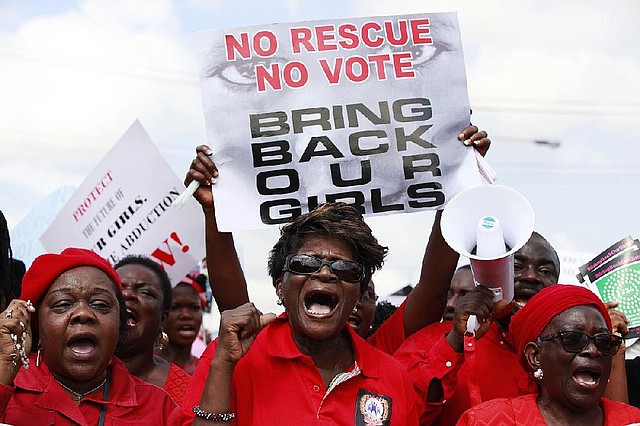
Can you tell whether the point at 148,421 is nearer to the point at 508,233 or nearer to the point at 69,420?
the point at 69,420

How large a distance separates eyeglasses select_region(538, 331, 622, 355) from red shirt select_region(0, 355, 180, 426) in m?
1.59

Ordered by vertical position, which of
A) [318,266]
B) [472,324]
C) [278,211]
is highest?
[278,211]

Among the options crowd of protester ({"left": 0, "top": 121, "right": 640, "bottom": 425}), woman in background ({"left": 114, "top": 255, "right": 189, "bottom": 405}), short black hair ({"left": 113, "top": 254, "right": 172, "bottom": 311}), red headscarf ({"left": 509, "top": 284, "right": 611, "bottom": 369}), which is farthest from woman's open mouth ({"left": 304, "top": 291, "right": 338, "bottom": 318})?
short black hair ({"left": 113, "top": 254, "right": 172, "bottom": 311})

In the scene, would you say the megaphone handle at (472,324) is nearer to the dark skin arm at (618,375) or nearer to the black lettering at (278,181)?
the dark skin arm at (618,375)

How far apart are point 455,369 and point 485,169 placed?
3.43 feet

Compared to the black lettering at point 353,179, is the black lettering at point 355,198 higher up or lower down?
lower down

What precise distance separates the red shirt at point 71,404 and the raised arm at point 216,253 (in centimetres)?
62

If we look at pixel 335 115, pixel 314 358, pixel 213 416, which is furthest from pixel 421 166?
pixel 213 416

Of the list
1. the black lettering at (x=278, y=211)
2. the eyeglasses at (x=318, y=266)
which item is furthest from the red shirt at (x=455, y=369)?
the black lettering at (x=278, y=211)

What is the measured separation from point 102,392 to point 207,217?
3.29 feet

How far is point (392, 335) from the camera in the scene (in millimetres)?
4965

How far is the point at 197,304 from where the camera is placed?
775 centimetres

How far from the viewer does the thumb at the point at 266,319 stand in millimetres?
3948

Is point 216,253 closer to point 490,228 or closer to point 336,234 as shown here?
point 336,234
